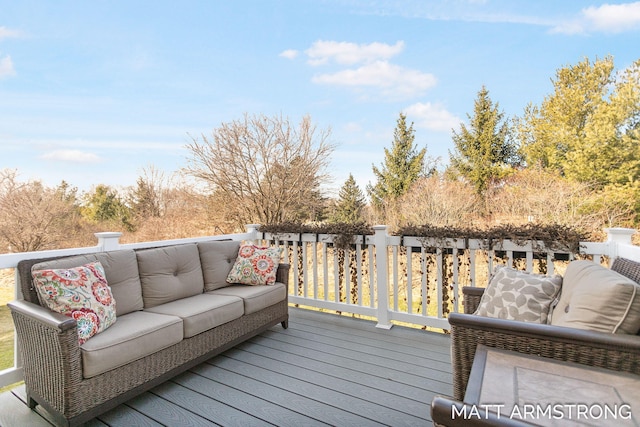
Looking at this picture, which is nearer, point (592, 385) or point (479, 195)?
point (592, 385)

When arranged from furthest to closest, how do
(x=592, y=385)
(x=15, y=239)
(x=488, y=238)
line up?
(x=15, y=239)
(x=488, y=238)
(x=592, y=385)

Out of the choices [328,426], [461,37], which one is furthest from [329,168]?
[328,426]

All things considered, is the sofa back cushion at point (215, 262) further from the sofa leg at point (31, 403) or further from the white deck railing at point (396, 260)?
the sofa leg at point (31, 403)

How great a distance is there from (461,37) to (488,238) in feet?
22.9

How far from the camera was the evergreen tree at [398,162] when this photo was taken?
48.5 feet

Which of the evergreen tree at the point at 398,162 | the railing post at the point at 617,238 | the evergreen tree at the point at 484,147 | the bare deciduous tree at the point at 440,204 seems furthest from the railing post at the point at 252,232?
the evergreen tree at the point at 484,147

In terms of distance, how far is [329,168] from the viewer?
29.7 ft

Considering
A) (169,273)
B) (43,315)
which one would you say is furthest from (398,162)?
(43,315)

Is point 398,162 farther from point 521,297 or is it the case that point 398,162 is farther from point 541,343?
point 541,343

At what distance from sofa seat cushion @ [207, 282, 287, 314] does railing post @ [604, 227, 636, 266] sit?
2.66 m

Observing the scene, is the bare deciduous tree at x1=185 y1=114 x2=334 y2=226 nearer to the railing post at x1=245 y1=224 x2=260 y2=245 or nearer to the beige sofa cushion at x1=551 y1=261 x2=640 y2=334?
the railing post at x1=245 y1=224 x2=260 y2=245

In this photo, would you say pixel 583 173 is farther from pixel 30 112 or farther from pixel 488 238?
pixel 30 112

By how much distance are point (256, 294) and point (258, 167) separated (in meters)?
6.00

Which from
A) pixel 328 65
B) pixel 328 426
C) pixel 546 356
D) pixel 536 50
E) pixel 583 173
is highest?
pixel 536 50
